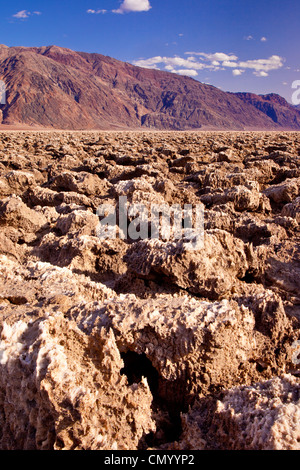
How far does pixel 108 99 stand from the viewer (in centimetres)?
12388

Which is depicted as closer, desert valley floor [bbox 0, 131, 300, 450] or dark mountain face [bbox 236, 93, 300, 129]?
desert valley floor [bbox 0, 131, 300, 450]

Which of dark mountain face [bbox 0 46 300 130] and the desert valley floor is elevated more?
dark mountain face [bbox 0 46 300 130]

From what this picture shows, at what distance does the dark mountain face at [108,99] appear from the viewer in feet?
292

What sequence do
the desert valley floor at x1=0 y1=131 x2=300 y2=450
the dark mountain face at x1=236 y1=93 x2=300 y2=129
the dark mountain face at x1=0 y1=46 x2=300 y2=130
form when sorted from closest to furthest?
the desert valley floor at x1=0 y1=131 x2=300 y2=450 < the dark mountain face at x1=0 y1=46 x2=300 y2=130 < the dark mountain face at x1=236 y1=93 x2=300 y2=129

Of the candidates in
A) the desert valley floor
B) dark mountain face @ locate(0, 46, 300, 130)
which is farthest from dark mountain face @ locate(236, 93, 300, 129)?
the desert valley floor

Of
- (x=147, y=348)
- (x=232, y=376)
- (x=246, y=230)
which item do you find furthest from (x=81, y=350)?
(x=246, y=230)

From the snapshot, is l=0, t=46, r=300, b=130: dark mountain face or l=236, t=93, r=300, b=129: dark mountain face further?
l=236, t=93, r=300, b=129: dark mountain face

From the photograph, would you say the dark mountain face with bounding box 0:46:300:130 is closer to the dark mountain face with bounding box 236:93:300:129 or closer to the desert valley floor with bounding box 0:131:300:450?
the dark mountain face with bounding box 236:93:300:129

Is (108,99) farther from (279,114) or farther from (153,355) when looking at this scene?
(153,355)

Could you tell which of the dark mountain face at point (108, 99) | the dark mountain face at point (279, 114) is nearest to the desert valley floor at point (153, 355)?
Answer: the dark mountain face at point (108, 99)

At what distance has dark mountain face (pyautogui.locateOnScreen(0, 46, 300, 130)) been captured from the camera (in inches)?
3509

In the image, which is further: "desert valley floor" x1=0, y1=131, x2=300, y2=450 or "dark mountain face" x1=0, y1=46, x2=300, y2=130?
"dark mountain face" x1=0, y1=46, x2=300, y2=130

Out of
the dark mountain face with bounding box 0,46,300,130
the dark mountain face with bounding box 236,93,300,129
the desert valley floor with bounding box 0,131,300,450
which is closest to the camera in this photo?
the desert valley floor with bounding box 0,131,300,450

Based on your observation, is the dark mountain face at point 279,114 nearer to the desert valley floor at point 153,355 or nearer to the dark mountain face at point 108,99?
the dark mountain face at point 108,99
